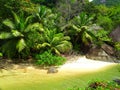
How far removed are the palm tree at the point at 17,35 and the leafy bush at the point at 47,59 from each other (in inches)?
51.1

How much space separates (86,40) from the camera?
86.6ft

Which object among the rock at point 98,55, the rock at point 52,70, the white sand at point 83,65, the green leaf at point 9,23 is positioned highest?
the green leaf at point 9,23

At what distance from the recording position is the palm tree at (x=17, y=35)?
20203 millimetres

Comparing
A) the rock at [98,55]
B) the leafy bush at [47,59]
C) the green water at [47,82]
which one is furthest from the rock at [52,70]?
the rock at [98,55]

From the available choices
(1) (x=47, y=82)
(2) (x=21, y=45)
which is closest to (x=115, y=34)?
(2) (x=21, y=45)

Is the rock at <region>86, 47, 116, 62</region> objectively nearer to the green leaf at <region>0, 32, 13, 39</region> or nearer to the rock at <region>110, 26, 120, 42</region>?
the rock at <region>110, 26, 120, 42</region>

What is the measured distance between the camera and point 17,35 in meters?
19.9

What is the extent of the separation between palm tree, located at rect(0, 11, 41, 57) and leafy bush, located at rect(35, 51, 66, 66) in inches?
51.1

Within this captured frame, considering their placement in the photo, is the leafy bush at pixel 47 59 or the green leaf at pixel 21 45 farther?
the leafy bush at pixel 47 59

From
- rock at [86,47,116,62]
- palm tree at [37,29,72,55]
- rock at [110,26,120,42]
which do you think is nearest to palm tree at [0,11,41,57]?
palm tree at [37,29,72,55]

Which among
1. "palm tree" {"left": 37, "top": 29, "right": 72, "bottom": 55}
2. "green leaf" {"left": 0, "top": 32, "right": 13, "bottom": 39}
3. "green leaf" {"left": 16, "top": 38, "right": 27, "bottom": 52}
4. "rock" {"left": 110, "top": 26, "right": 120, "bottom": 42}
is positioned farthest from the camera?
"rock" {"left": 110, "top": 26, "right": 120, "bottom": 42}

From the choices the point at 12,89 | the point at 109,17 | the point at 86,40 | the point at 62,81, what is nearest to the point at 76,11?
the point at 109,17

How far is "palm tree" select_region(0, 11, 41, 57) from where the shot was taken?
66.3ft

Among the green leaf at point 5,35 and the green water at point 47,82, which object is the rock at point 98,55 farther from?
the green leaf at point 5,35
